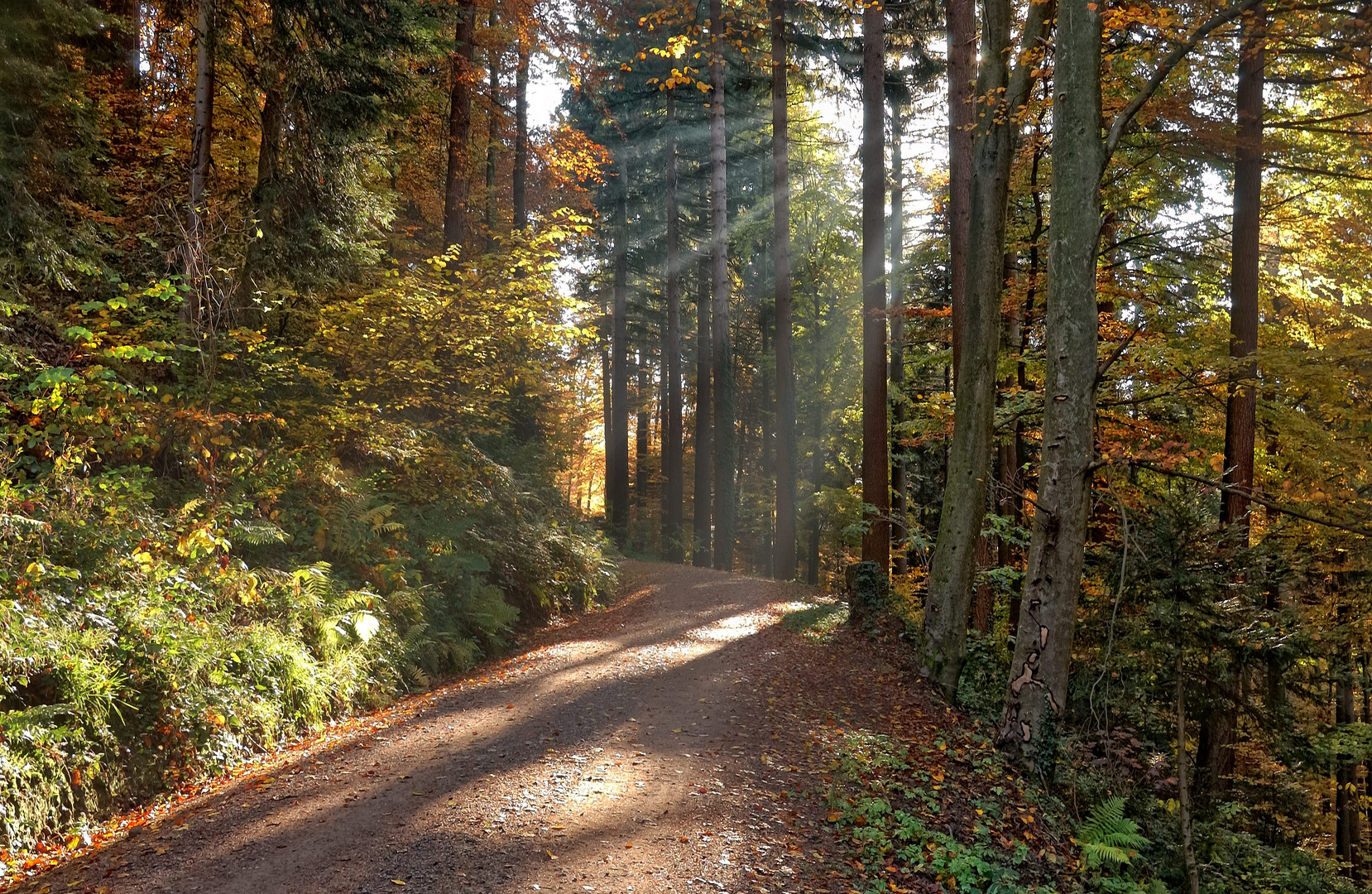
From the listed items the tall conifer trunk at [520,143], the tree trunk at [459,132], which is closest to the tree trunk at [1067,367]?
the tree trunk at [459,132]

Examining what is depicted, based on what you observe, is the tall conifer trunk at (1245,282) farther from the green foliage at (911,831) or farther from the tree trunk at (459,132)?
the tree trunk at (459,132)

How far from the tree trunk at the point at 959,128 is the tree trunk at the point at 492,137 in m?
10.3

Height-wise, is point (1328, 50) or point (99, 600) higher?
point (1328, 50)

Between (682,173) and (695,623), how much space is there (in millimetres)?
17625

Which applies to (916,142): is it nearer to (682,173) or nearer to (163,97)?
(682,173)

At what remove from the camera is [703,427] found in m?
22.6

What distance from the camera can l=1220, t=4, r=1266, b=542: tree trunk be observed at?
9211 mm

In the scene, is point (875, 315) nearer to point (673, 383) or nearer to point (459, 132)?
point (459, 132)

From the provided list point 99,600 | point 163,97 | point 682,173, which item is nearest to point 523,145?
point 682,173

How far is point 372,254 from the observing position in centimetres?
1098

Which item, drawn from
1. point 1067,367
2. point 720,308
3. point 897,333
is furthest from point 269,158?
point 897,333

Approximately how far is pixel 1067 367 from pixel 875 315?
6.28m

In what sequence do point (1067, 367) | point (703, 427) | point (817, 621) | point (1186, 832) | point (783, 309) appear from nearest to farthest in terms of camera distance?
point (1186, 832), point (1067, 367), point (817, 621), point (783, 309), point (703, 427)

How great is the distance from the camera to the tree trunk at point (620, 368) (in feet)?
80.9
